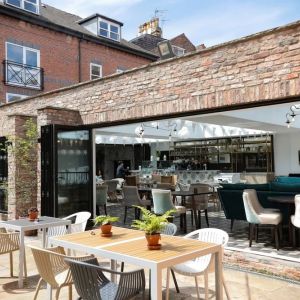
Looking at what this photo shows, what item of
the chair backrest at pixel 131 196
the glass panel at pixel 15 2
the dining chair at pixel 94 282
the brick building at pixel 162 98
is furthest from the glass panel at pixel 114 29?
the dining chair at pixel 94 282

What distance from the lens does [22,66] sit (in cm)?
1619

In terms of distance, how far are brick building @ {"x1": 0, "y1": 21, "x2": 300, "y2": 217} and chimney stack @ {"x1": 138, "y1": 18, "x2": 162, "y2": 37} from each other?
48.7ft

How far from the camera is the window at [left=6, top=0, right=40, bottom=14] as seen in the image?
16.1 metres

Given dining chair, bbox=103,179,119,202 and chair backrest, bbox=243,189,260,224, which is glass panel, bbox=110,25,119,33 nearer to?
dining chair, bbox=103,179,119,202

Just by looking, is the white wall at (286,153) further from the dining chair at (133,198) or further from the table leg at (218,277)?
the table leg at (218,277)

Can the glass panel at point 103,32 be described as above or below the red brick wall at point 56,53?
above

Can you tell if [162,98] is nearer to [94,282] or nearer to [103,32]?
[94,282]

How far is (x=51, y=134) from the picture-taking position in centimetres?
787

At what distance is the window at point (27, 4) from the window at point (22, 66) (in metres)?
1.75

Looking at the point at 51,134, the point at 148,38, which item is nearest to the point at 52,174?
the point at 51,134

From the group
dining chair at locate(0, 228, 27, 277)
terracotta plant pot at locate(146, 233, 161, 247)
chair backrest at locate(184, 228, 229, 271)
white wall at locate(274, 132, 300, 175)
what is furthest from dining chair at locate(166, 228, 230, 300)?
white wall at locate(274, 132, 300, 175)

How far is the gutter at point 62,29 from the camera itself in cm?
1566

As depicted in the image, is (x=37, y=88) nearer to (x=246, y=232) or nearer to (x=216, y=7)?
(x=216, y=7)

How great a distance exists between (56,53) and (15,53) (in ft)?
6.79
